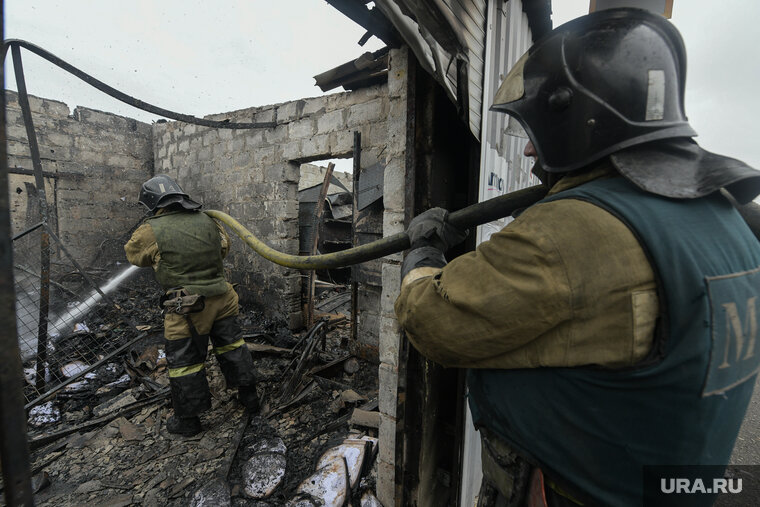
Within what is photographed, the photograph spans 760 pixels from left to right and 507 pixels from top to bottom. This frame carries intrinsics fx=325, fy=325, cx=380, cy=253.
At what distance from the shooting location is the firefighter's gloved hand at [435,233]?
4.10 feet

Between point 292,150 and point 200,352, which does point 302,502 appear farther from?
point 292,150

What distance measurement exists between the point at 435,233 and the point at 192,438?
3.00 m

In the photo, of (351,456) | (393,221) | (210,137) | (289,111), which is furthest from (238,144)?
(351,456)

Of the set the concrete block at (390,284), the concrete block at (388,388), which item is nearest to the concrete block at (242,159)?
the concrete block at (390,284)

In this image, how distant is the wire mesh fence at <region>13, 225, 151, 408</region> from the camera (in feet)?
10.7

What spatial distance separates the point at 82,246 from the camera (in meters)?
6.59

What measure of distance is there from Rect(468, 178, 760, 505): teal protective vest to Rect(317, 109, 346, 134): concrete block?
3.99 metres

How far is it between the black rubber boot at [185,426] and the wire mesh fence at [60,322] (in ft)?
4.37

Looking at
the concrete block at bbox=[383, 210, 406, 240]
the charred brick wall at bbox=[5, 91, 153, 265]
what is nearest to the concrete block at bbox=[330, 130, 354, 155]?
the concrete block at bbox=[383, 210, 406, 240]

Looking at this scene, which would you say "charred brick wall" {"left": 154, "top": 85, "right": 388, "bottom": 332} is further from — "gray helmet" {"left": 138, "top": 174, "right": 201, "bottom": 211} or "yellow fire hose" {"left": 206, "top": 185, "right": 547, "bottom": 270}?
"yellow fire hose" {"left": 206, "top": 185, "right": 547, "bottom": 270}

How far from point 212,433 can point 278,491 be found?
1036 millimetres

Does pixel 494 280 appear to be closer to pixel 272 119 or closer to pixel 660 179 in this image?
pixel 660 179

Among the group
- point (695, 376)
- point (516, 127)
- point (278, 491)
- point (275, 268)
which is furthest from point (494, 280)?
point (275, 268)

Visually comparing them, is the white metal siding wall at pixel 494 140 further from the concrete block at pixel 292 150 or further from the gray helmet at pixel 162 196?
the concrete block at pixel 292 150
